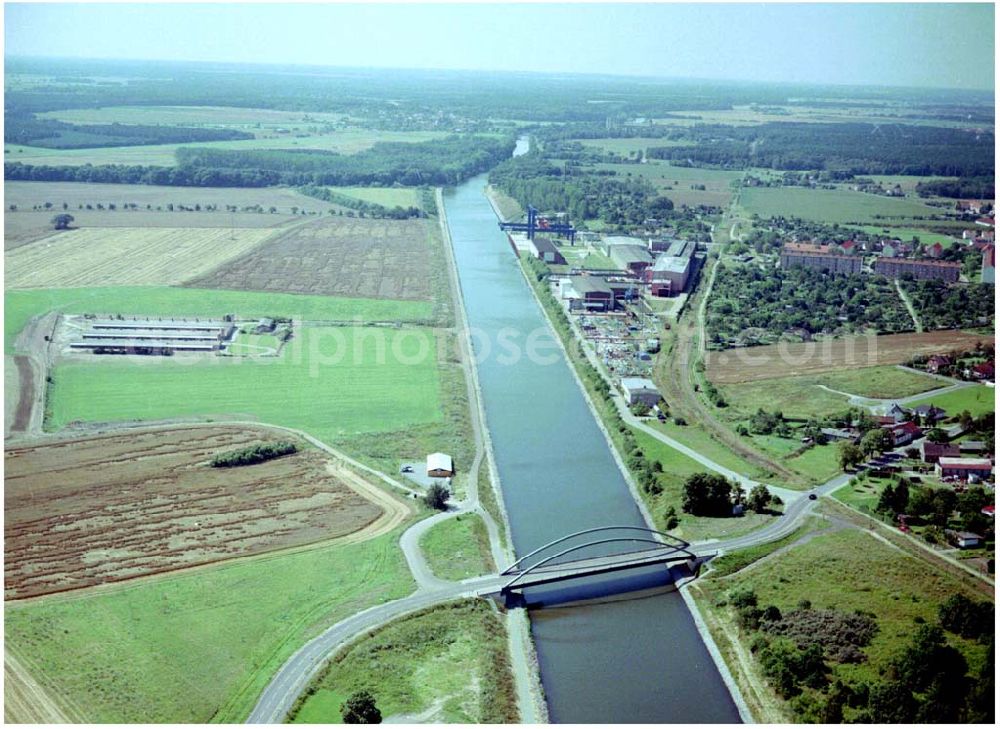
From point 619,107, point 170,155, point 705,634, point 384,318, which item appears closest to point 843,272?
point 384,318

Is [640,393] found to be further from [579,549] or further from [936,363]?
[936,363]

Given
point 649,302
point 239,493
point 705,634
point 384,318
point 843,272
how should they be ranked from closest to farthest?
point 705,634 → point 239,493 → point 384,318 → point 649,302 → point 843,272

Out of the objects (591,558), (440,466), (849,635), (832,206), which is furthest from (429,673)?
(832,206)

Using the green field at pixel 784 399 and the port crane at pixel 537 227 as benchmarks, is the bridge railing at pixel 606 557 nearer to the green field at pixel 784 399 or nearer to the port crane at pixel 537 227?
the green field at pixel 784 399

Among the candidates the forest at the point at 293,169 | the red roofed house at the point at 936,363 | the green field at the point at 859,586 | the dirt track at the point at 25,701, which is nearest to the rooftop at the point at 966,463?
the green field at the point at 859,586

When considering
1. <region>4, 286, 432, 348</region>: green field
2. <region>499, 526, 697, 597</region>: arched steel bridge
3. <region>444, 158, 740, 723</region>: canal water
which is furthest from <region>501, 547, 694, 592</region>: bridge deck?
<region>4, 286, 432, 348</region>: green field

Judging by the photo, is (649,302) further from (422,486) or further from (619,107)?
(619,107)
